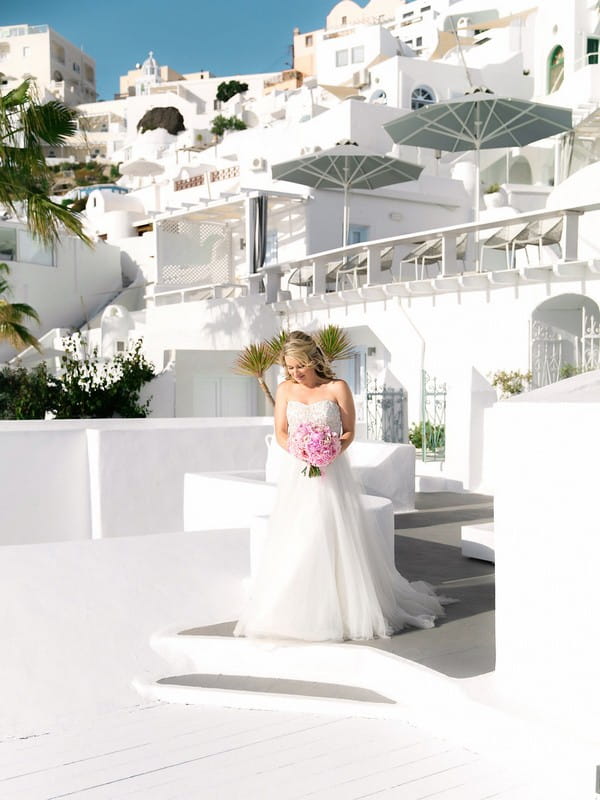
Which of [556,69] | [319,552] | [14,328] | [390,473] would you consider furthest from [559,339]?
[556,69]

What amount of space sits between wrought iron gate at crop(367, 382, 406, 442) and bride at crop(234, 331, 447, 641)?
8894 mm

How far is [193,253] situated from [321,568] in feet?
71.4

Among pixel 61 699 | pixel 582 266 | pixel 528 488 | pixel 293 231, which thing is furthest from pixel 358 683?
pixel 293 231

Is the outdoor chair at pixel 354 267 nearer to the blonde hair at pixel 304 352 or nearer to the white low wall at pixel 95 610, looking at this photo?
the white low wall at pixel 95 610

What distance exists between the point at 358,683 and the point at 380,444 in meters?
6.03

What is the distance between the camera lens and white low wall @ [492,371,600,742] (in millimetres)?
3592

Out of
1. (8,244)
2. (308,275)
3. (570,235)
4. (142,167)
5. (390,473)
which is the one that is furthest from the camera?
(142,167)

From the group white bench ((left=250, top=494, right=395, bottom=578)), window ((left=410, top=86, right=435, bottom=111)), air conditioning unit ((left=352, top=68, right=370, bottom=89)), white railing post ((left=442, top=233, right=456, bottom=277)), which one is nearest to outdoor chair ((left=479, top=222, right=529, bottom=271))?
white railing post ((left=442, top=233, right=456, bottom=277))

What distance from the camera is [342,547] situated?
17.2 feet

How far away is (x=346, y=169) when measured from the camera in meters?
20.3

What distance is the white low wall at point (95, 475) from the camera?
1082 cm

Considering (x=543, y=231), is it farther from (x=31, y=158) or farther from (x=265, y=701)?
(x=265, y=701)

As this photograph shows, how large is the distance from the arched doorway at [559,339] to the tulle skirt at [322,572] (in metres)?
9.46

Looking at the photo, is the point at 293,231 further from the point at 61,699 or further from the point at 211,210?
the point at 61,699
